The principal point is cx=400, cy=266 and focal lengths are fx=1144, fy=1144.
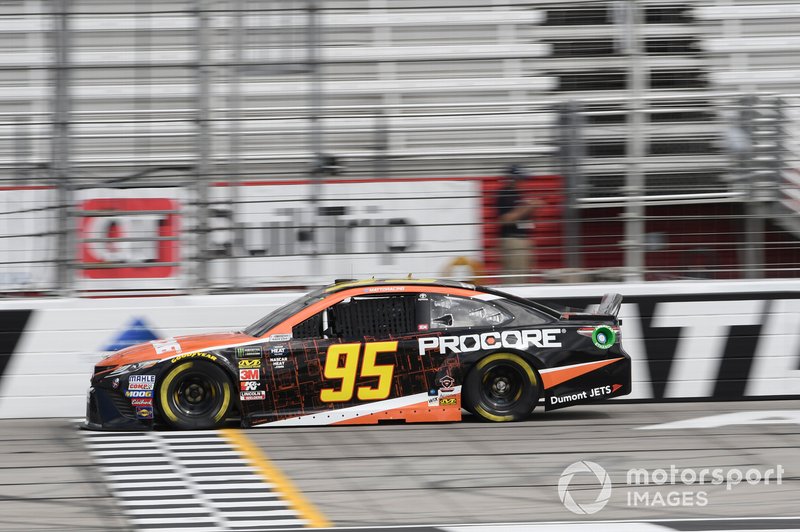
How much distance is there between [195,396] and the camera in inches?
348

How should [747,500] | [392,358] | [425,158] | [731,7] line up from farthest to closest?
1. [731,7]
2. [425,158]
3. [392,358]
4. [747,500]

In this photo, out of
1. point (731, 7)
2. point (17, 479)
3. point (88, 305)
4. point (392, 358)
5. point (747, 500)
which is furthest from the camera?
point (731, 7)

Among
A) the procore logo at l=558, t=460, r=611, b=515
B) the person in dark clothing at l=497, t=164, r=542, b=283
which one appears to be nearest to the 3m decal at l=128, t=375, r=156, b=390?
the procore logo at l=558, t=460, r=611, b=515

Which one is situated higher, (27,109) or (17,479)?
(27,109)

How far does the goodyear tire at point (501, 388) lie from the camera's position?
9016 millimetres

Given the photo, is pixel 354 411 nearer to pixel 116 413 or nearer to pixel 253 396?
pixel 253 396

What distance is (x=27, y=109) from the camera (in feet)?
35.7

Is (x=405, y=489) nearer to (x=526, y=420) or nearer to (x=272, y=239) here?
(x=526, y=420)

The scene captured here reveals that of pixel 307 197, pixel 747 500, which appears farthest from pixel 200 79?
pixel 747 500

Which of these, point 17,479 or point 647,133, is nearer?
point 17,479

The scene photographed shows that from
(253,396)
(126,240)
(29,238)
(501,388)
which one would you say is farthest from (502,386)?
(29,238)

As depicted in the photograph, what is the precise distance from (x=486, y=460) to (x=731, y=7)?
33.4ft

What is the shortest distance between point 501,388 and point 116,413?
3007mm

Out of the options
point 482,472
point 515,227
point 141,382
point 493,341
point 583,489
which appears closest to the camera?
point 583,489
